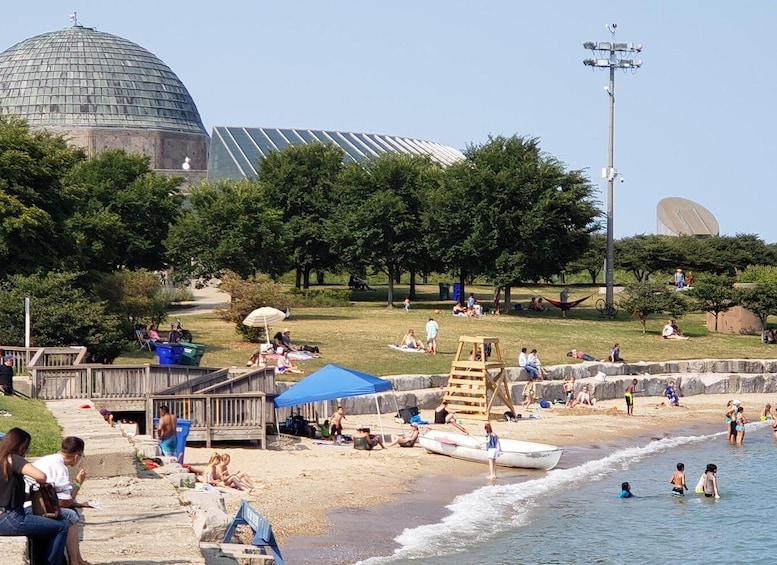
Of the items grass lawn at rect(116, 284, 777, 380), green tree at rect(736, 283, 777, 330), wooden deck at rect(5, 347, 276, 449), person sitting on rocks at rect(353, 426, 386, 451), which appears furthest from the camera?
green tree at rect(736, 283, 777, 330)

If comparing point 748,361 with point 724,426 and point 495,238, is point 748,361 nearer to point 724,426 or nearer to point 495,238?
point 724,426

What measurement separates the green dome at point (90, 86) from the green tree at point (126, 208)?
1601 inches

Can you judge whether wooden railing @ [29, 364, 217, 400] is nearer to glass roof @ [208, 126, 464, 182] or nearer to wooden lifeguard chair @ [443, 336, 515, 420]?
wooden lifeguard chair @ [443, 336, 515, 420]

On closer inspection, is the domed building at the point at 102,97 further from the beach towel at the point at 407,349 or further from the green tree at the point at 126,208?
the beach towel at the point at 407,349

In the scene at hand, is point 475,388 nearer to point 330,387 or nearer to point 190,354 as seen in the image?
point 330,387

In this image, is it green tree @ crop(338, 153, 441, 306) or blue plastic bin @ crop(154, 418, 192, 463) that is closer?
blue plastic bin @ crop(154, 418, 192, 463)

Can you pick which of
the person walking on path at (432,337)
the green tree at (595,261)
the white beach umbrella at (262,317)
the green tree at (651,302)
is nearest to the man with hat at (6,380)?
the white beach umbrella at (262,317)

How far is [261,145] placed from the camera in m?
77.8

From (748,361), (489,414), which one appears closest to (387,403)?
(489,414)

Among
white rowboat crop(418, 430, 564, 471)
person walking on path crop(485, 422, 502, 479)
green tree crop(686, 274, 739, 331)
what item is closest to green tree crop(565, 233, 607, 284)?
green tree crop(686, 274, 739, 331)

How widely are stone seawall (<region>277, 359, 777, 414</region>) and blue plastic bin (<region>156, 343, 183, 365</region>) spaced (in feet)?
8.69

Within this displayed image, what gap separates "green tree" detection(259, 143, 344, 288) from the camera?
55.2 m

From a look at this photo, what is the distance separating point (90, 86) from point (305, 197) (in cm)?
4905

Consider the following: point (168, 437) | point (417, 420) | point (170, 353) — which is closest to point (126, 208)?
point (170, 353)
